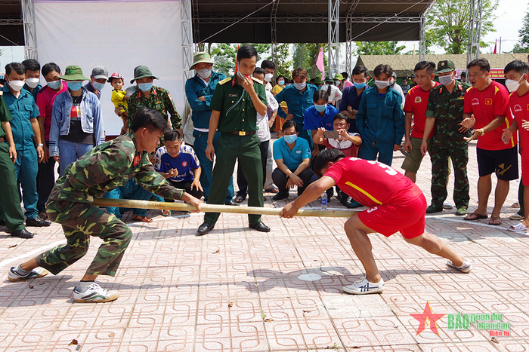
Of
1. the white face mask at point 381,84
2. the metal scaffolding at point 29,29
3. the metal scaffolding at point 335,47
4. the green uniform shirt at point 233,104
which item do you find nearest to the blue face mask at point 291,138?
the white face mask at point 381,84

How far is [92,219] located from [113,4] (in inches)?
391

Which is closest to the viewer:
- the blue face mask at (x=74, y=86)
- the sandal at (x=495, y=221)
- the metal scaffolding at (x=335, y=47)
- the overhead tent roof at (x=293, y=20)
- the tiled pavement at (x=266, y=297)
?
the tiled pavement at (x=266, y=297)

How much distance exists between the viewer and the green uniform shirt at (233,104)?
5406 millimetres

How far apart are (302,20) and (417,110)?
16715 mm

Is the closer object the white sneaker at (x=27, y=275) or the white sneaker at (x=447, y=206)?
the white sneaker at (x=27, y=275)

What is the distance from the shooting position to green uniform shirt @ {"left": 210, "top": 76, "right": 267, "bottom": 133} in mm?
5406

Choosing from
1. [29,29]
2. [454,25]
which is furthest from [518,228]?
[454,25]

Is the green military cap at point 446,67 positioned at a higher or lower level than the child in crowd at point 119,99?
higher

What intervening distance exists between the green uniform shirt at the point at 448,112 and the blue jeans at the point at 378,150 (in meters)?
0.68

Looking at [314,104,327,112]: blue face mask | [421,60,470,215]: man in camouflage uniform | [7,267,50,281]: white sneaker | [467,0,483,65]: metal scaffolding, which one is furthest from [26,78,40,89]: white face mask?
[467,0,483,65]: metal scaffolding

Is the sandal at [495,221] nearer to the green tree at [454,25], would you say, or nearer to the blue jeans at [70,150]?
the blue jeans at [70,150]

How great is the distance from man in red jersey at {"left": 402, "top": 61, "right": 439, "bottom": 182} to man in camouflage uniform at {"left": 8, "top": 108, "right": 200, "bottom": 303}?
12.7 ft

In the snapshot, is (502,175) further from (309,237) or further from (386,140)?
(309,237)

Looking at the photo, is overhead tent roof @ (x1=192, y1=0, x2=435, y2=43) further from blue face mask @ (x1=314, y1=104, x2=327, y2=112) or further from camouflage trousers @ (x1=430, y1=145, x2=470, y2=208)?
camouflage trousers @ (x1=430, y1=145, x2=470, y2=208)
